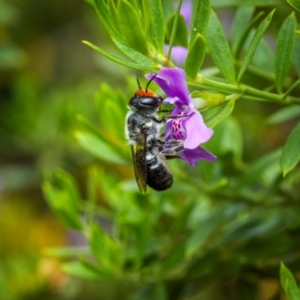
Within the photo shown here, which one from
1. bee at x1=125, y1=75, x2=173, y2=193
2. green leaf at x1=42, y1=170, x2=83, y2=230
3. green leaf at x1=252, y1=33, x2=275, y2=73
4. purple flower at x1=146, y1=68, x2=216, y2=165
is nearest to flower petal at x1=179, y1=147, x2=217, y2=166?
purple flower at x1=146, y1=68, x2=216, y2=165

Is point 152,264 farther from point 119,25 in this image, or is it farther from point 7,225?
point 7,225

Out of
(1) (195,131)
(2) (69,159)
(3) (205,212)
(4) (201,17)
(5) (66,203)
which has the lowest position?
(2) (69,159)

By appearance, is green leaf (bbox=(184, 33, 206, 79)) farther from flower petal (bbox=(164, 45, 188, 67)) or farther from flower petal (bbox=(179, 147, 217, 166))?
flower petal (bbox=(164, 45, 188, 67))

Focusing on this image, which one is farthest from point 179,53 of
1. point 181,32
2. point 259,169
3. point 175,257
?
point 175,257

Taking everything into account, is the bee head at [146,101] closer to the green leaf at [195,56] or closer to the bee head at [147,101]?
the bee head at [147,101]

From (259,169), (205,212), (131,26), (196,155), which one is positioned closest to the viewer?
(131,26)

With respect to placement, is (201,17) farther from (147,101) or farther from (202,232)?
(202,232)

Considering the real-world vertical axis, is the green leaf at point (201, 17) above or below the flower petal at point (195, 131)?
above

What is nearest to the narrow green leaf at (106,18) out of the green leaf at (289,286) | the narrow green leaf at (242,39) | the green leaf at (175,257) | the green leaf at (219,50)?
the green leaf at (219,50)
